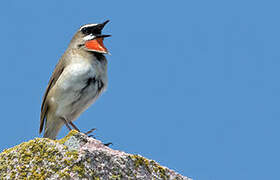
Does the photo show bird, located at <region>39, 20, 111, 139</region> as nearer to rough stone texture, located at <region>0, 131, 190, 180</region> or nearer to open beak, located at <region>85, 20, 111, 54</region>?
open beak, located at <region>85, 20, 111, 54</region>

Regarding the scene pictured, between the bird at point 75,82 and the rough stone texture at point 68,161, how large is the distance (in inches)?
170

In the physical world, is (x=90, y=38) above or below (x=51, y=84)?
above

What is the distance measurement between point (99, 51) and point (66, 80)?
1.03m

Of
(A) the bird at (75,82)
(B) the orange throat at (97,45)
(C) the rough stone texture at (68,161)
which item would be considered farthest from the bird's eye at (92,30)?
(C) the rough stone texture at (68,161)

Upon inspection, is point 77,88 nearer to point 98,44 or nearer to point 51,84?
point 51,84

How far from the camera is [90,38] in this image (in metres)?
9.51

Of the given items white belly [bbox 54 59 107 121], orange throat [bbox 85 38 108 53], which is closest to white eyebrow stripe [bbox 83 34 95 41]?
orange throat [bbox 85 38 108 53]

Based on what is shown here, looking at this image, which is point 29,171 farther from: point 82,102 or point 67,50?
point 67,50

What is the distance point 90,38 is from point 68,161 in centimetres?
613

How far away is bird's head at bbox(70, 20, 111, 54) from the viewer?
30.1 ft

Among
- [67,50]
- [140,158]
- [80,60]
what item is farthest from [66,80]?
[140,158]

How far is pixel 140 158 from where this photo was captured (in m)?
4.30

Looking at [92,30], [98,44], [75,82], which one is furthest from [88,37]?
[75,82]

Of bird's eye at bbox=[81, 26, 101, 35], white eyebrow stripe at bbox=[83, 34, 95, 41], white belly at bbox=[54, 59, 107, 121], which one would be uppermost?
bird's eye at bbox=[81, 26, 101, 35]
